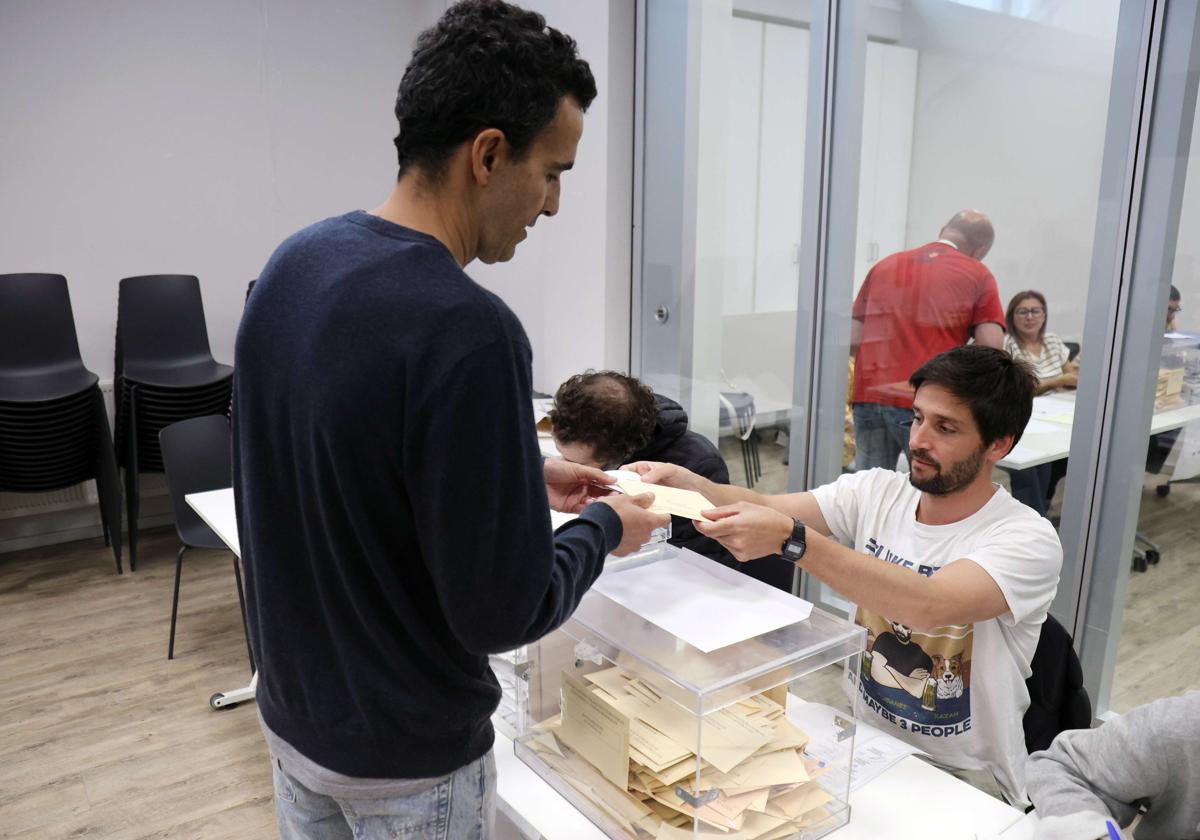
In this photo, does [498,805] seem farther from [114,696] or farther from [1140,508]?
[114,696]

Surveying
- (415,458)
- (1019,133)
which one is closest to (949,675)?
(415,458)

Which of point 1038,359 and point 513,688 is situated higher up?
point 1038,359

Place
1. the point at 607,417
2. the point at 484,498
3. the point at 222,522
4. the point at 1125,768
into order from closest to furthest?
the point at 484,498 < the point at 1125,768 < the point at 607,417 < the point at 222,522

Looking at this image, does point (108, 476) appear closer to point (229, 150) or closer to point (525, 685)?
point (229, 150)

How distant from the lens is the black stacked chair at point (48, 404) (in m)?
3.90

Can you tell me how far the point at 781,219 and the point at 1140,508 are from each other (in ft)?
5.30

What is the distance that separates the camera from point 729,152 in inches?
141

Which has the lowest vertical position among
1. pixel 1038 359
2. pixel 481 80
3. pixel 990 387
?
pixel 1038 359

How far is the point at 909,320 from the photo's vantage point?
3.10 m

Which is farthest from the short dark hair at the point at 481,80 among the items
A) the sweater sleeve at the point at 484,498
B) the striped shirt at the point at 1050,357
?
the striped shirt at the point at 1050,357

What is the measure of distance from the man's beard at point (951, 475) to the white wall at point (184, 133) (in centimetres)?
414

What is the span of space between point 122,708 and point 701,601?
8.65 ft

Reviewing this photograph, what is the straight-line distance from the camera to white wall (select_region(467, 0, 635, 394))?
13.0ft

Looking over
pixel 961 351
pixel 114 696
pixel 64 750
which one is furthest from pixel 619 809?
pixel 114 696
